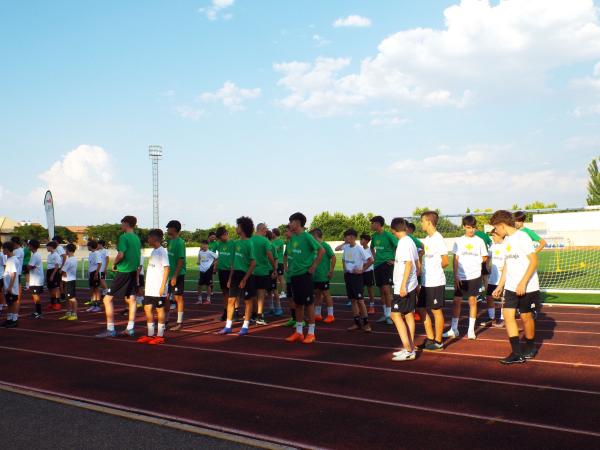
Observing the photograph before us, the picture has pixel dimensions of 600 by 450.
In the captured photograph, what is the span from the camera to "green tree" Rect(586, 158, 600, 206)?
70.1 meters

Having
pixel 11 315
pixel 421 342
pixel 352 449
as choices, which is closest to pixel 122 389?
pixel 352 449

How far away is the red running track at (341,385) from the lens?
4.27 metres

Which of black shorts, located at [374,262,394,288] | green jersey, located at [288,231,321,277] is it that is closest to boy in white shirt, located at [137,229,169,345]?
green jersey, located at [288,231,321,277]

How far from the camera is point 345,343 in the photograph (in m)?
8.32

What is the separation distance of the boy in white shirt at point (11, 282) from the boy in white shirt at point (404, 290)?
24.3 ft

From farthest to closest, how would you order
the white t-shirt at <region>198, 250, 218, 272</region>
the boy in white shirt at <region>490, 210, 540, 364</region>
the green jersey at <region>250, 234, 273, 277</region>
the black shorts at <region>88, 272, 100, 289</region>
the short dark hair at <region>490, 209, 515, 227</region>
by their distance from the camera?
the white t-shirt at <region>198, 250, 218, 272</region> < the black shorts at <region>88, 272, 100, 289</region> < the green jersey at <region>250, 234, 273, 277</region> < the short dark hair at <region>490, 209, 515, 227</region> < the boy in white shirt at <region>490, 210, 540, 364</region>

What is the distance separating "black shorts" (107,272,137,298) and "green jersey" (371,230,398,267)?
14.7 ft

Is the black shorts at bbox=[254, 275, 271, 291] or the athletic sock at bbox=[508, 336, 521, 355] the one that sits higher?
the black shorts at bbox=[254, 275, 271, 291]

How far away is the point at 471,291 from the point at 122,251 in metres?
5.64

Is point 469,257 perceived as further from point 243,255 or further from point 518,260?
point 243,255

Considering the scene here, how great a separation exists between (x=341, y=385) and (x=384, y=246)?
4845mm

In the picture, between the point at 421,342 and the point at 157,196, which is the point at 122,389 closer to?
the point at 421,342

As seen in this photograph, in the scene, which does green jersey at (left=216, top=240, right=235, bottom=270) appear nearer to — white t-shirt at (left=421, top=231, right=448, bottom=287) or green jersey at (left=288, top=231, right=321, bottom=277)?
green jersey at (left=288, top=231, right=321, bottom=277)

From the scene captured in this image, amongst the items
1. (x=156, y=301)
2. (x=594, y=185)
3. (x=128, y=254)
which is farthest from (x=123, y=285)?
(x=594, y=185)
